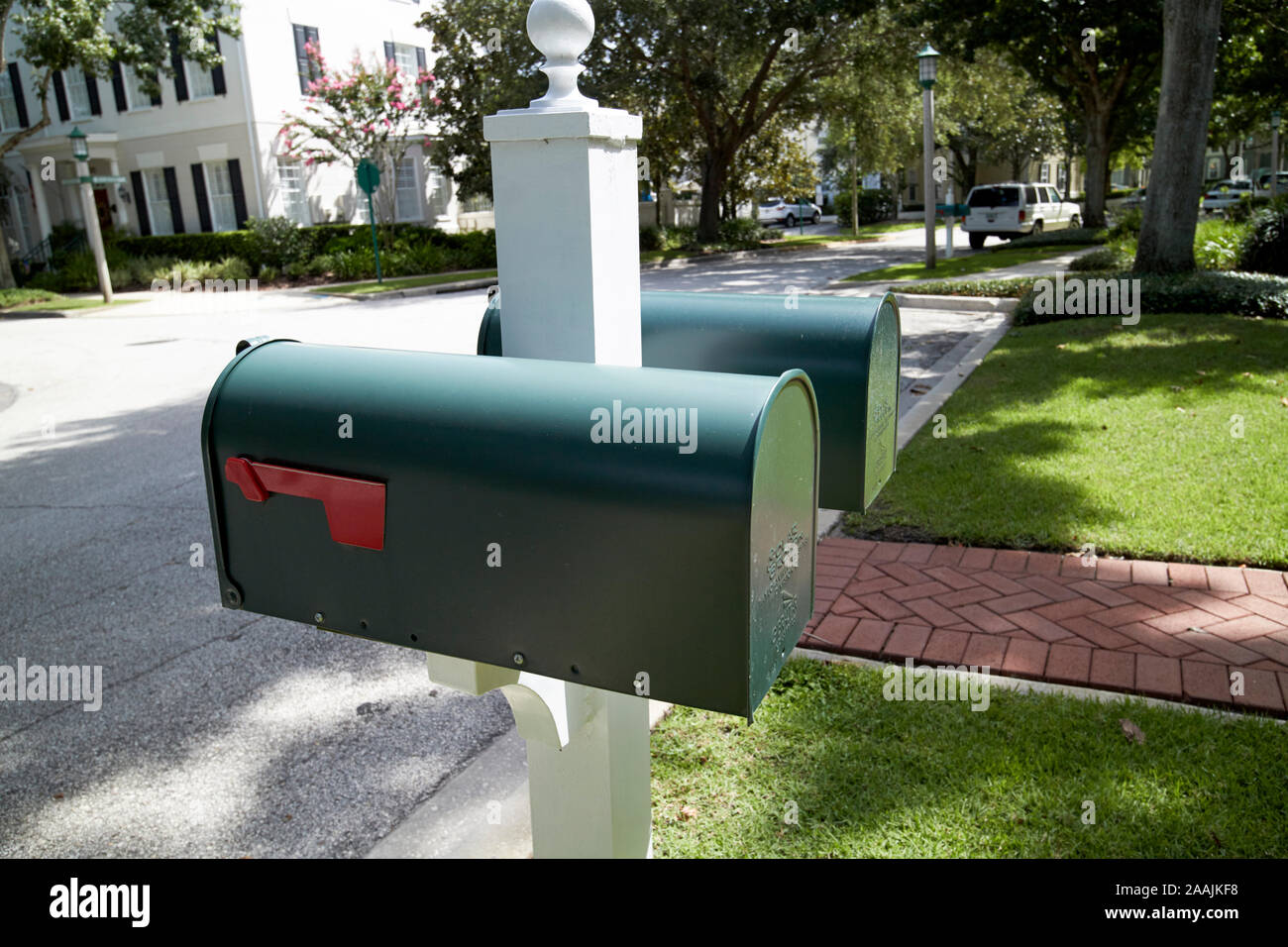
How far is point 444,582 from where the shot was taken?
1.38m

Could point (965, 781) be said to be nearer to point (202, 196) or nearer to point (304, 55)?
point (304, 55)

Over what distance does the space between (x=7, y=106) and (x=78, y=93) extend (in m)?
→ 2.96

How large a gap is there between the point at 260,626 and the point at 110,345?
11163 millimetres

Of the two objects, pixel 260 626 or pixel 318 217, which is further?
pixel 318 217

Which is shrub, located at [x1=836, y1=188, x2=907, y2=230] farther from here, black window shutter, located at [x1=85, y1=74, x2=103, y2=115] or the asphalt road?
the asphalt road

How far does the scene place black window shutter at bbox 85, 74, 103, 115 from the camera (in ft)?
91.9

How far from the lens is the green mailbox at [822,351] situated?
1.93m

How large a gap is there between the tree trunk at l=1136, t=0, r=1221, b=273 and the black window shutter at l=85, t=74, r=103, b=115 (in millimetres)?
28008

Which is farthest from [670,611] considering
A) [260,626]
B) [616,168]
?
[260,626]

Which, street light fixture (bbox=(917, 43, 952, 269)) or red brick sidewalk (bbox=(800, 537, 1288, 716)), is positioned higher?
street light fixture (bbox=(917, 43, 952, 269))

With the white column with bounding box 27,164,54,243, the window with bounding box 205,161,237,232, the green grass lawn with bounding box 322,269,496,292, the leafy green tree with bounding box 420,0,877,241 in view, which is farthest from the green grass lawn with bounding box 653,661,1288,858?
the white column with bounding box 27,164,54,243

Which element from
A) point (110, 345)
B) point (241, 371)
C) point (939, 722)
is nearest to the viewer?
point (241, 371)

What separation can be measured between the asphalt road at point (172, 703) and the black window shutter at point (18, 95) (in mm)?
26996
